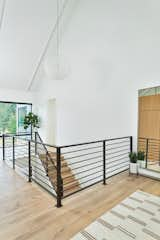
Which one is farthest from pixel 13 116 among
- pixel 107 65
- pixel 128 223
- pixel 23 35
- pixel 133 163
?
pixel 128 223

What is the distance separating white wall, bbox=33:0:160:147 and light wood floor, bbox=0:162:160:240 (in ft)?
4.34

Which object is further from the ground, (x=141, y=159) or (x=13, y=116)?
(x=13, y=116)

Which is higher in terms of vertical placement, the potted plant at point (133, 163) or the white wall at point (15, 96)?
the white wall at point (15, 96)

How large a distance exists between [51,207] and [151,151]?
7.69ft

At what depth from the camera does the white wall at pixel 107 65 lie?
346 cm

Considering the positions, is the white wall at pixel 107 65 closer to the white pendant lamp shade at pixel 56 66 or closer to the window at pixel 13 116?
the white pendant lamp shade at pixel 56 66

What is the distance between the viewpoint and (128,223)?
1.95 metres

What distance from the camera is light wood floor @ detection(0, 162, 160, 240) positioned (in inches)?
71.6

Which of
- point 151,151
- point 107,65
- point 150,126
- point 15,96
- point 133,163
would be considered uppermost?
point 107,65

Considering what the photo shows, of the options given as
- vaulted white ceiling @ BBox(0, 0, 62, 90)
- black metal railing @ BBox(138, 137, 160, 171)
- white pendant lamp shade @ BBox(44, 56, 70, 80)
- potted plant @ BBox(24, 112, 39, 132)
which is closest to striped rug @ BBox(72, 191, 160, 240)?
black metal railing @ BBox(138, 137, 160, 171)

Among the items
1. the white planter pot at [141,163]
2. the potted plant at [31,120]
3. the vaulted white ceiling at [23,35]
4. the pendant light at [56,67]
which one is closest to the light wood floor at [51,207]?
the white planter pot at [141,163]

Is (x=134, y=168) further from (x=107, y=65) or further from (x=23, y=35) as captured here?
(x=23, y=35)

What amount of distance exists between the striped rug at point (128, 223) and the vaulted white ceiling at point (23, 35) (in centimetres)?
501

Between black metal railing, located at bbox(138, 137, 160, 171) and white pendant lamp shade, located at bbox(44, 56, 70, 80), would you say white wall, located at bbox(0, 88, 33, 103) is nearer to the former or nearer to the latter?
white pendant lamp shade, located at bbox(44, 56, 70, 80)
